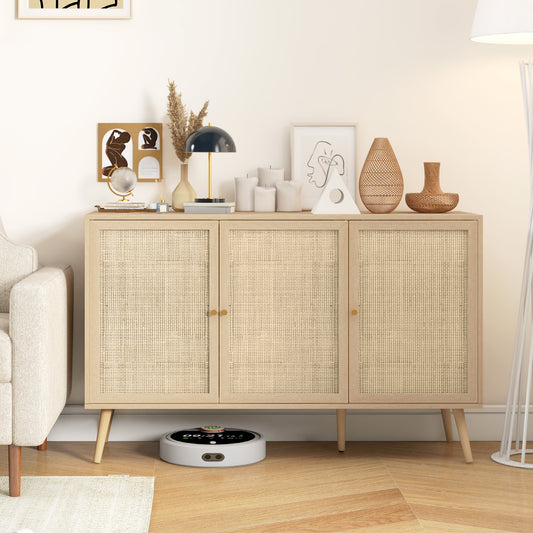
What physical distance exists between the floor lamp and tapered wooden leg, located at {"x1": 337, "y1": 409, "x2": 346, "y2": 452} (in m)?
0.57

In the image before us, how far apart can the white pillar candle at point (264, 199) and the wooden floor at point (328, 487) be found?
945mm

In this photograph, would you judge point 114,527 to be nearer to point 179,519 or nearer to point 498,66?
point 179,519

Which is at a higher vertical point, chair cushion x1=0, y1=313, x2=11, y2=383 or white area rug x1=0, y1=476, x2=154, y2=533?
chair cushion x1=0, y1=313, x2=11, y2=383

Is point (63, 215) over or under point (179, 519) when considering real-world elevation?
over

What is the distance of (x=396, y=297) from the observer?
3.22 metres

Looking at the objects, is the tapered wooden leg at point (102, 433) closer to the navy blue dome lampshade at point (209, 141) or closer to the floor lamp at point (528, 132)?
the navy blue dome lampshade at point (209, 141)

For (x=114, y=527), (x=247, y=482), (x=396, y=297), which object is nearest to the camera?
(x=114, y=527)

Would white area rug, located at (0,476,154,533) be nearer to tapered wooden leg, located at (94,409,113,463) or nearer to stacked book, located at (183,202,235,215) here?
tapered wooden leg, located at (94,409,113,463)

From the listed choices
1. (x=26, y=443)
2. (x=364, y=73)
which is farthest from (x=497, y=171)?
(x=26, y=443)

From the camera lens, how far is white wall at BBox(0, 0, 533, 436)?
3.53 metres

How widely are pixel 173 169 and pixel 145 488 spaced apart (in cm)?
132

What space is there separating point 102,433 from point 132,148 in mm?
1138

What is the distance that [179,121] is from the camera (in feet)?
11.2

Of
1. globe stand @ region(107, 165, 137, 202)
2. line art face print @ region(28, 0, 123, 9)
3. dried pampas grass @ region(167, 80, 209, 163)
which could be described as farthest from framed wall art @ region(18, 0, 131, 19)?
globe stand @ region(107, 165, 137, 202)
